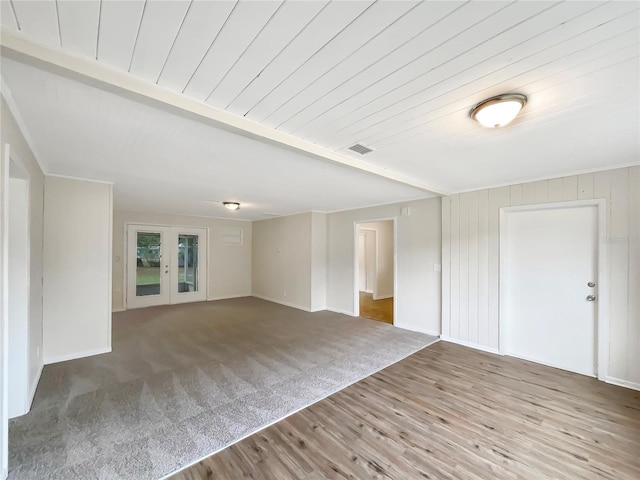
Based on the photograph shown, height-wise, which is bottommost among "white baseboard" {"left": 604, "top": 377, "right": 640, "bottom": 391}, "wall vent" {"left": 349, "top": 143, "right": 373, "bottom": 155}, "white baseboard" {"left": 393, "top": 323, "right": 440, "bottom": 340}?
"white baseboard" {"left": 393, "top": 323, "right": 440, "bottom": 340}

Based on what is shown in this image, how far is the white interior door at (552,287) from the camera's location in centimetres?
337

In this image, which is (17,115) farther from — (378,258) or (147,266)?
(378,258)

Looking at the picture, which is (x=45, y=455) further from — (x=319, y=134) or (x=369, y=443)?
(x=319, y=134)

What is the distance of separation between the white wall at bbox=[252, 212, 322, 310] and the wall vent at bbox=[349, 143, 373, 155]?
3911 mm

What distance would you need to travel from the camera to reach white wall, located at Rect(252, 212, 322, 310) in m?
6.66

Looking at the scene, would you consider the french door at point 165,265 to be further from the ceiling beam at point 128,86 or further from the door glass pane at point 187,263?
the ceiling beam at point 128,86

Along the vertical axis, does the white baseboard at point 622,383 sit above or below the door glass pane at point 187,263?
below

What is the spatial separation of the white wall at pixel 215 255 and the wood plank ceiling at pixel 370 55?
6.21 meters

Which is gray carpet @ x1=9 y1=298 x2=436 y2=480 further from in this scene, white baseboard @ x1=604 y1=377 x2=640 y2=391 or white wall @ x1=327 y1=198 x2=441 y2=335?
white baseboard @ x1=604 y1=377 x2=640 y2=391

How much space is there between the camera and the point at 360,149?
2613 millimetres

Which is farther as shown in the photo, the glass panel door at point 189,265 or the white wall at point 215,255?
the glass panel door at point 189,265

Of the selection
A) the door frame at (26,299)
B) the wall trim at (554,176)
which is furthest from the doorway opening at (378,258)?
the door frame at (26,299)

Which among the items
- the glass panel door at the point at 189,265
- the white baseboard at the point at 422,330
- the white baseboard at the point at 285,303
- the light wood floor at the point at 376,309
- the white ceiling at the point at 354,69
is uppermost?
the white ceiling at the point at 354,69

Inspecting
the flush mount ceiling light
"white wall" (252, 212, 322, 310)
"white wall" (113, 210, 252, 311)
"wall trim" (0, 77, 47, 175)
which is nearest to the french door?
"white wall" (113, 210, 252, 311)
